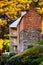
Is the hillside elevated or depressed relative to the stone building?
elevated

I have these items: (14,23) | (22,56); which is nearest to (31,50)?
(22,56)

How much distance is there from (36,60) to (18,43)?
12.7 m

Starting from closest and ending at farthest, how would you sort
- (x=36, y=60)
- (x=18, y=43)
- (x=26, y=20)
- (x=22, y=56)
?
(x=36, y=60) → (x=22, y=56) → (x=26, y=20) → (x=18, y=43)

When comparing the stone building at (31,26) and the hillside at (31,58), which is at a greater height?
the hillside at (31,58)

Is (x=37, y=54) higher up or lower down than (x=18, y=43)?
higher up

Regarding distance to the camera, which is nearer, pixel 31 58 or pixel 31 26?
pixel 31 58

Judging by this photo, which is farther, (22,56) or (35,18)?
(35,18)

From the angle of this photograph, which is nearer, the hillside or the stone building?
the hillside

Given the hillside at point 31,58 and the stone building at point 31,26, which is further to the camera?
the stone building at point 31,26

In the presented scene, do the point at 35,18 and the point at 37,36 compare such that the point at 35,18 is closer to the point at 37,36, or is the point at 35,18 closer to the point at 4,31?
the point at 37,36

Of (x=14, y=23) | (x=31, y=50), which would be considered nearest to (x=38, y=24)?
(x=14, y=23)

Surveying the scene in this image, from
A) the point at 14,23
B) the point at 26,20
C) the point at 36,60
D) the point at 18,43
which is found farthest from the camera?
the point at 14,23

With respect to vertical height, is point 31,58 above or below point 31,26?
above

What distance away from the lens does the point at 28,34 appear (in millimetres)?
27500
